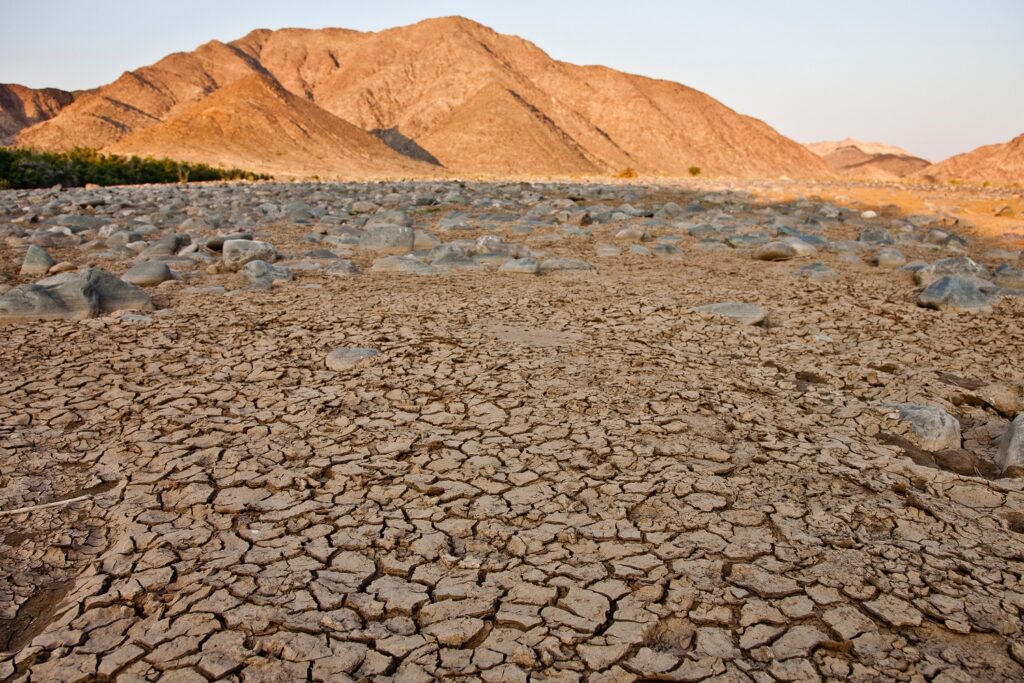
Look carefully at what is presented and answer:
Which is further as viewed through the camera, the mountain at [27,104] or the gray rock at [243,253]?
the mountain at [27,104]

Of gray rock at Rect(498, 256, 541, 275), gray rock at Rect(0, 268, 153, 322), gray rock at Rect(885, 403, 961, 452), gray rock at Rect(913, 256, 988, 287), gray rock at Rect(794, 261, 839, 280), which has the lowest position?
gray rock at Rect(885, 403, 961, 452)

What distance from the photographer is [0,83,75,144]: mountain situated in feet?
179

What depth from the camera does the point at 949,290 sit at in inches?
132

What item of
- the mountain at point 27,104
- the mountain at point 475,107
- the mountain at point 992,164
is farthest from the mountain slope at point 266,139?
the mountain at point 27,104

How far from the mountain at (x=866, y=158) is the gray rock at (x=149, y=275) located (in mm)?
72900

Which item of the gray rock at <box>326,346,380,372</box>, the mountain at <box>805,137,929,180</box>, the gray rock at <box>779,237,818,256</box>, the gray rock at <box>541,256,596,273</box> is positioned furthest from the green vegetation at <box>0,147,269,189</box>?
the mountain at <box>805,137,929,180</box>

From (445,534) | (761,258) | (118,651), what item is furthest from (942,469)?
(761,258)

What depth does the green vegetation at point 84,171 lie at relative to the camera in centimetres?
1170

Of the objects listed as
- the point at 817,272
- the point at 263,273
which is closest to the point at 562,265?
the point at 817,272

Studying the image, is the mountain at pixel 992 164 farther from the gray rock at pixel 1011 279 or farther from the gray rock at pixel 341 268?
the gray rock at pixel 341 268

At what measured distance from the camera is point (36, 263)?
385 centimetres

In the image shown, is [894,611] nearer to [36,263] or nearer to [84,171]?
[36,263]

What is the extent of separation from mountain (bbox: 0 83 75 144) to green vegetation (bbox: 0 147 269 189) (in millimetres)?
49854

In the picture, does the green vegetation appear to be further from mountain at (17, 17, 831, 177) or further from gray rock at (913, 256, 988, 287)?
mountain at (17, 17, 831, 177)
